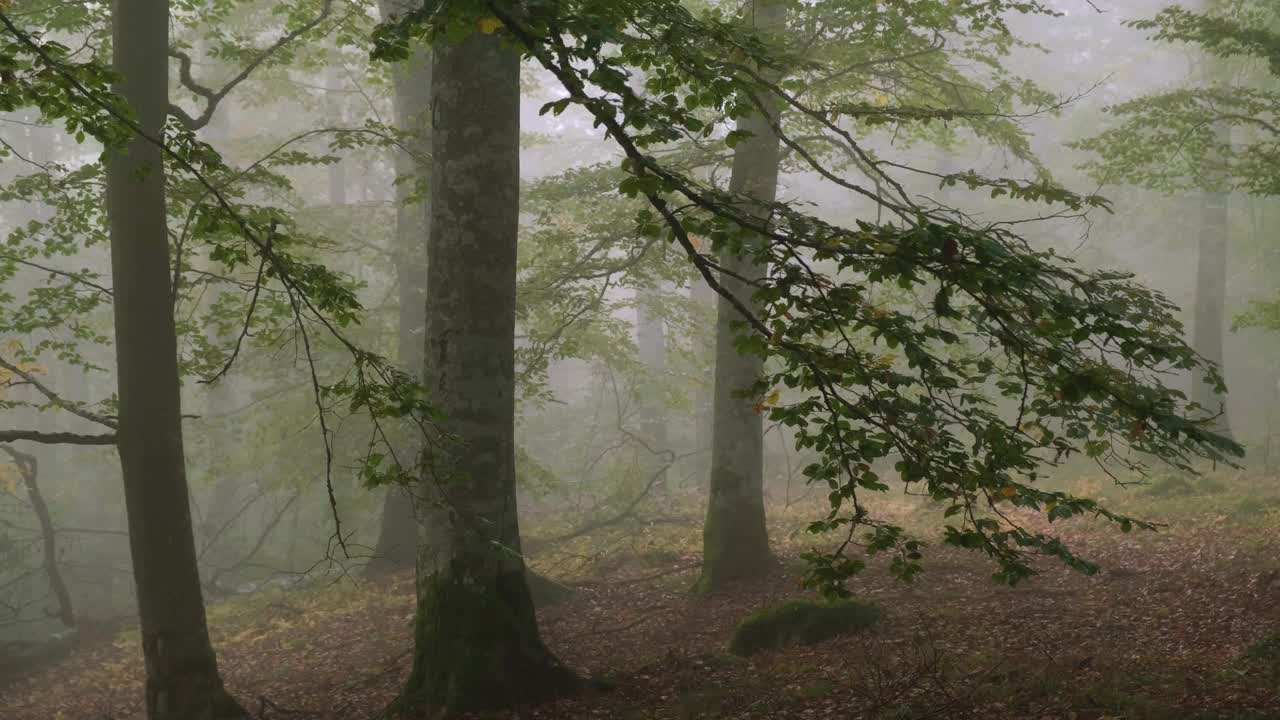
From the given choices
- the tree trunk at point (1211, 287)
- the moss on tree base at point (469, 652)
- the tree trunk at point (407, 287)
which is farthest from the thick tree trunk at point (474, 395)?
the tree trunk at point (1211, 287)

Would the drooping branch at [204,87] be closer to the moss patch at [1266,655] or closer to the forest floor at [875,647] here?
the forest floor at [875,647]

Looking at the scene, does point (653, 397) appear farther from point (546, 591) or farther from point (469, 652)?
point (469, 652)

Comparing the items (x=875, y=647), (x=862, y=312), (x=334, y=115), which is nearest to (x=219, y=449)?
(x=334, y=115)

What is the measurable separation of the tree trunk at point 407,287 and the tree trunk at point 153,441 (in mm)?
6170

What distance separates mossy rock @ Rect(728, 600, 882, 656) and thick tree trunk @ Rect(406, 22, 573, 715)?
1.85 metres

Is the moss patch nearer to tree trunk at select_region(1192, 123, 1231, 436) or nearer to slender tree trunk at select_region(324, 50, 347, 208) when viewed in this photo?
tree trunk at select_region(1192, 123, 1231, 436)

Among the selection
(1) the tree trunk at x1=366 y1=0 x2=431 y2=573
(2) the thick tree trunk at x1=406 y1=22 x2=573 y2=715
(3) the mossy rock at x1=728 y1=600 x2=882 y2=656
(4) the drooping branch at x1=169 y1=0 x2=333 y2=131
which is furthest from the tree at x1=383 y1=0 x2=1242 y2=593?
(1) the tree trunk at x1=366 y1=0 x2=431 y2=573

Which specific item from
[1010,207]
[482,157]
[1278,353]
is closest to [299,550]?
[482,157]

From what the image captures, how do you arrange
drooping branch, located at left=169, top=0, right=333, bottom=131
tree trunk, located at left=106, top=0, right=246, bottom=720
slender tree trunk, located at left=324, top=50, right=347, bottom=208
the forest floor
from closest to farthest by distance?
the forest floor → tree trunk, located at left=106, top=0, right=246, bottom=720 → drooping branch, located at left=169, top=0, right=333, bottom=131 → slender tree trunk, located at left=324, top=50, right=347, bottom=208

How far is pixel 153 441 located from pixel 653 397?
14.4 m

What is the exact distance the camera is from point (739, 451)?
429 inches

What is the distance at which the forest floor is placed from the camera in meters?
5.88

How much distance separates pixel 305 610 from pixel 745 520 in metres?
6.85

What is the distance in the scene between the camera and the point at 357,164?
30.1 meters
